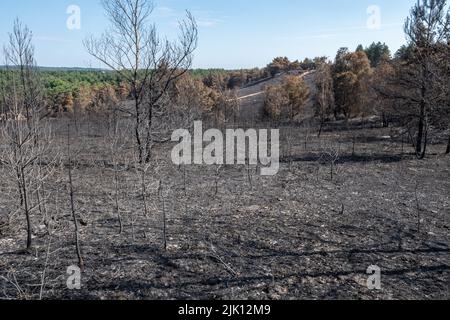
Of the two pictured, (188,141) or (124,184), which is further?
(188,141)

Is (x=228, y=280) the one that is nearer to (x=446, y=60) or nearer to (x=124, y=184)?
(x=446, y=60)

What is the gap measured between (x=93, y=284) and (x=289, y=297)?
8.70 feet

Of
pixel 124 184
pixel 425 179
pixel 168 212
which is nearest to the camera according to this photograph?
pixel 168 212

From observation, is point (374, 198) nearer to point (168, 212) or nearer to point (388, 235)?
point (388, 235)

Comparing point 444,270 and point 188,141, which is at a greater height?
point 188,141

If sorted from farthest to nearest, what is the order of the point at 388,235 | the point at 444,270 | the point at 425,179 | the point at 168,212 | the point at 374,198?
the point at 425,179 → the point at 374,198 → the point at 168,212 → the point at 388,235 → the point at 444,270

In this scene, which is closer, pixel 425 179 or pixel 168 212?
pixel 168 212

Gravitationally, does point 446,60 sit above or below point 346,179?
above

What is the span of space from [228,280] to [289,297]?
895 mm

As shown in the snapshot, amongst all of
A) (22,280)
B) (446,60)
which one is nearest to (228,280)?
(22,280)

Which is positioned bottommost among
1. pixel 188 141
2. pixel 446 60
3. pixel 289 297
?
pixel 289 297

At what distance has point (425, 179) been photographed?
12.5 metres

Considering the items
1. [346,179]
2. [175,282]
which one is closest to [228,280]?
[175,282]
